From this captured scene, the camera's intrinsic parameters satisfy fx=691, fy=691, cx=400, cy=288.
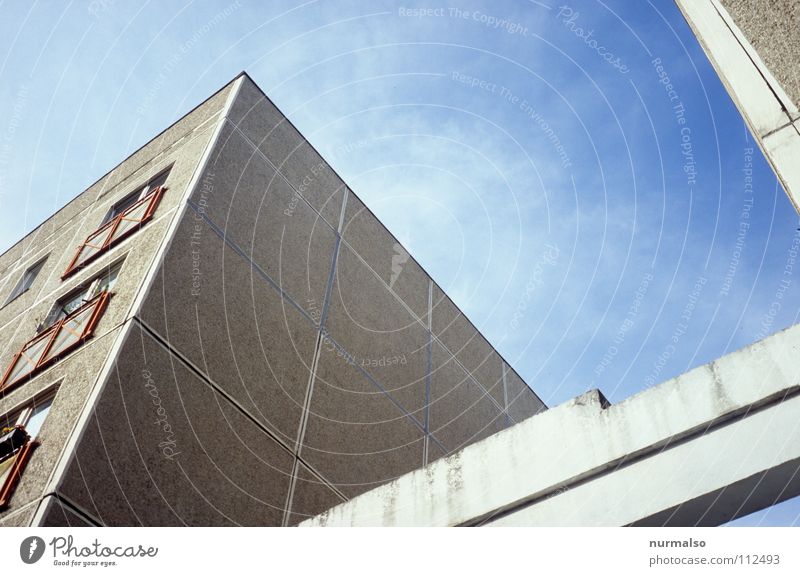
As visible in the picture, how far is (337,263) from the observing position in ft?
37.7

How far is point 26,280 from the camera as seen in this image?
42.2 feet

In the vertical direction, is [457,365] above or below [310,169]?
below

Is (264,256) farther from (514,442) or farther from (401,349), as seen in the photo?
(514,442)

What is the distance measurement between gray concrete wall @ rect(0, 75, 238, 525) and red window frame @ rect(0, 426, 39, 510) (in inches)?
3.3

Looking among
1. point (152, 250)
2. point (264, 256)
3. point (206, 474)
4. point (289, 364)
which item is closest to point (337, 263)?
point (264, 256)

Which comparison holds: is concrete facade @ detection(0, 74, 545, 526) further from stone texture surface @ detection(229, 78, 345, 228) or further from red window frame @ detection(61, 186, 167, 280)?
red window frame @ detection(61, 186, 167, 280)

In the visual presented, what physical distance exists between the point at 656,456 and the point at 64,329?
26.3 ft

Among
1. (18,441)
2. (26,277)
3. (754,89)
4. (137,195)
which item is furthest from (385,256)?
(754,89)

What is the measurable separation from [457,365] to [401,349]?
6.48ft

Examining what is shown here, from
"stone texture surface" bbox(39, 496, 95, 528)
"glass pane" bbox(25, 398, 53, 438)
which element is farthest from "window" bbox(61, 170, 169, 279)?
"stone texture surface" bbox(39, 496, 95, 528)

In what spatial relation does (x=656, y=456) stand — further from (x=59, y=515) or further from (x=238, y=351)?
(x=238, y=351)

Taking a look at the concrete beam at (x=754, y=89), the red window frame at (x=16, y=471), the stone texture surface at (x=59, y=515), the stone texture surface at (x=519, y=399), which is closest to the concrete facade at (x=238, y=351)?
the stone texture surface at (x=59, y=515)

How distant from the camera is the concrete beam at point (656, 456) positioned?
356 centimetres

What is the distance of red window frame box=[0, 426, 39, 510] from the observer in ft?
22.6
